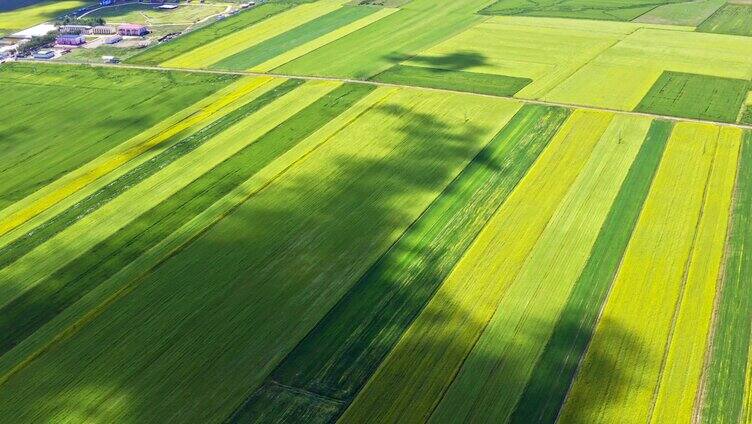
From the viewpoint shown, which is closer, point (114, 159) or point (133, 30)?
point (114, 159)

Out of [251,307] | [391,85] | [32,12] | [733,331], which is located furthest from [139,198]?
[32,12]

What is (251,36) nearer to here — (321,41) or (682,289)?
(321,41)

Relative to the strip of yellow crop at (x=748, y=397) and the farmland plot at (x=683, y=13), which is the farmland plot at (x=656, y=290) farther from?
the farmland plot at (x=683, y=13)

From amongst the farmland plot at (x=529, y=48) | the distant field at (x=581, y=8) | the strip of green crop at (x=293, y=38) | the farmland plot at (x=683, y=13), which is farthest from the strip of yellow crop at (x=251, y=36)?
the farmland plot at (x=683, y=13)

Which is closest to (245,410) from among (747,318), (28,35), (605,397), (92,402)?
(92,402)

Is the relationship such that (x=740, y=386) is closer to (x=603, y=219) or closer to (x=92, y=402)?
(x=603, y=219)

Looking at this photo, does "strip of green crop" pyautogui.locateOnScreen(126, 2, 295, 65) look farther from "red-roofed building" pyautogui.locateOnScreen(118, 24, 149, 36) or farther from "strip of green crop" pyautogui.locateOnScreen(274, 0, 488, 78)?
"strip of green crop" pyautogui.locateOnScreen(274, 0, 488, 78)
